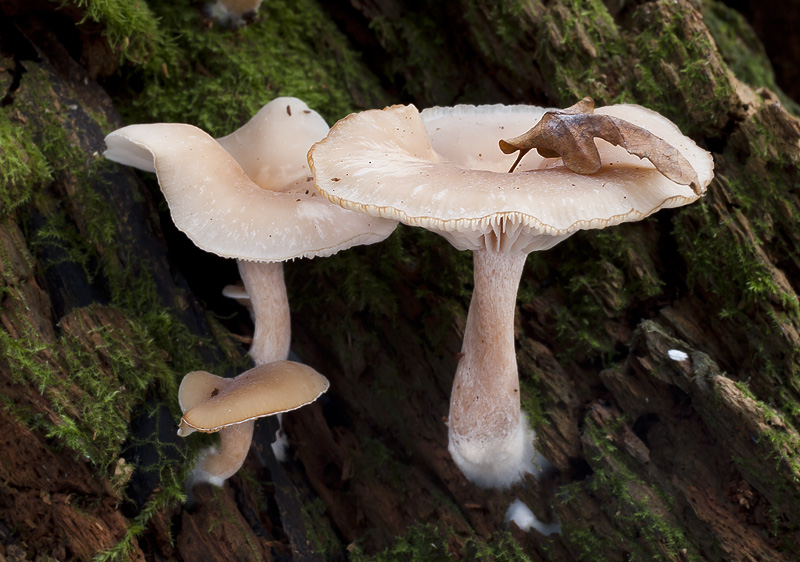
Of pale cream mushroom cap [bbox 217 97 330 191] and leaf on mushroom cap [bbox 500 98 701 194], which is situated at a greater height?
leaf on mushroom cap [bbox 500 98 701 194]

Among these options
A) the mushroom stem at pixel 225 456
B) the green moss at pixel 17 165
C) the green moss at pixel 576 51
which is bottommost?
the mushroom stem at pixel 225 456

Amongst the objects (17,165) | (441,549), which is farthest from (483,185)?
(17,165)

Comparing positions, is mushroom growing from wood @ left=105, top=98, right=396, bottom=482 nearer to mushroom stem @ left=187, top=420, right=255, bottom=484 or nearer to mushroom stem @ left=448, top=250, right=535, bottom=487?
mushroom stem @ left=187, top=420, right=255, bottom=484

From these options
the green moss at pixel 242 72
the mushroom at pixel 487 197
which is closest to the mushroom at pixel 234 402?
the mushroom at pixel 487 197

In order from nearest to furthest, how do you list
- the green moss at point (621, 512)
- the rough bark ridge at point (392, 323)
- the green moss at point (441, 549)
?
1. the rough bark ridge at point (392, 323)
2. the green moss at point (621, 512)
3. the green moss at point (441, 549)

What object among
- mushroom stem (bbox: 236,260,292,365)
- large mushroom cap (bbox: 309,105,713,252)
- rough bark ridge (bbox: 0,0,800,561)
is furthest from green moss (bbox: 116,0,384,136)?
large mushroom cap (bbox: 309,105,713,252)

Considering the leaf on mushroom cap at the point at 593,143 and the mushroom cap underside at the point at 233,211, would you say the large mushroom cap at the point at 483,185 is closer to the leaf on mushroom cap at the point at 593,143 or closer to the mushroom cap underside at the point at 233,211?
the leaf on mushroom cap at the point at 593,143
